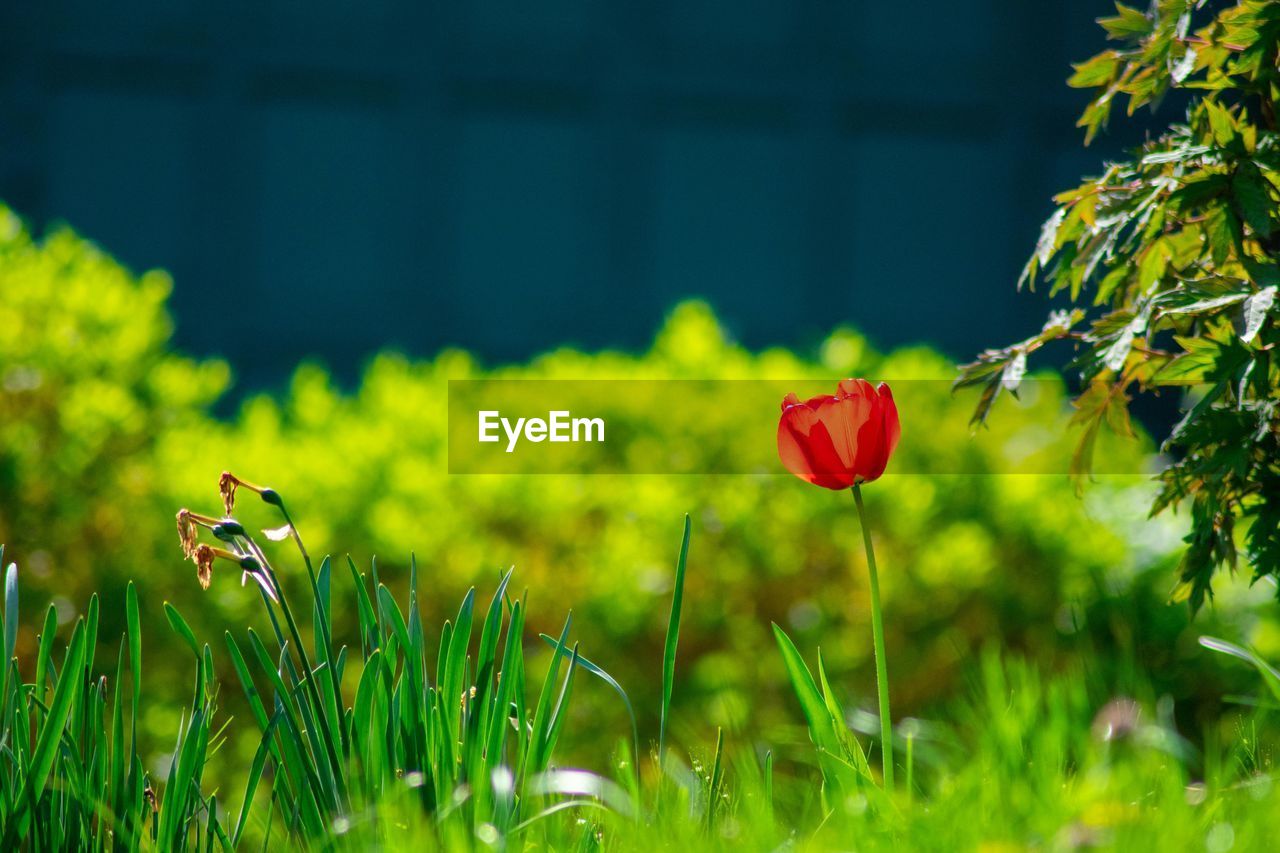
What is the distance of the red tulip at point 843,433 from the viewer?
1.54 metres

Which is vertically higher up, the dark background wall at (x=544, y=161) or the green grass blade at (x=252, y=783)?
the dark background wall at (x=544, y=161)

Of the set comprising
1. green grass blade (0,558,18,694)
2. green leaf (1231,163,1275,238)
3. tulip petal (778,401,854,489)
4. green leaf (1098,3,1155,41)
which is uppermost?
green leaf (1098,3,1155,41)

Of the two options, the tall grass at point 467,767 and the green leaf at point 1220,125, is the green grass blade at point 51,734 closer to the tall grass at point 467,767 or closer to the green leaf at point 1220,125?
the tall grass at point 467,767

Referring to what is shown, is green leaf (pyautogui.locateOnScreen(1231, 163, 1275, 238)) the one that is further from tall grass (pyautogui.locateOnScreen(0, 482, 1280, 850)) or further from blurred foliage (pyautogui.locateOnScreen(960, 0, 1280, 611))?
tall grass (pyautogui.locateOnScreen(0, 482, 1280, 850))

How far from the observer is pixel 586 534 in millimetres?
3510

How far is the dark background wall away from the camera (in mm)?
7191

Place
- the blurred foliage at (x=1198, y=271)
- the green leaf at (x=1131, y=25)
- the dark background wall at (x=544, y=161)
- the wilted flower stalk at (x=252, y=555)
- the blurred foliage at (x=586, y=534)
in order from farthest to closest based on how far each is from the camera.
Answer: the dark background wall at (x=544, y=161) → the blurred foliage at (x=586, y=534) → the green leaf at (x=1131, y=25) → the blurred foliage at (x=1198, y=271) → the wilted flower stalk at (x=252, y=555)

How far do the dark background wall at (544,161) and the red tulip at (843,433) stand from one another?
Result: 19.9 feet


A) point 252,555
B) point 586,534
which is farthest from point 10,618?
point 586,534

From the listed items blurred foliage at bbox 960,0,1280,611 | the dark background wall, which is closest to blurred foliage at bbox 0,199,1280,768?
blurred foliage at bbox 960,0,1280,611

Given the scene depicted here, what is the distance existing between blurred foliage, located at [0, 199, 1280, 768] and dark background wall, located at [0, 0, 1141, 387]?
148 inches

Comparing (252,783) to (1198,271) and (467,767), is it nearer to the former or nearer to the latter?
(467,767)

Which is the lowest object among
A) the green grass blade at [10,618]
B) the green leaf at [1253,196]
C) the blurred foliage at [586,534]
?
the blurred foliage at [586,534]

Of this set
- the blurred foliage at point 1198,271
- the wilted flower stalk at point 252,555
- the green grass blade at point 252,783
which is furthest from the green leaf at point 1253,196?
the green grass blade at point 252,783
